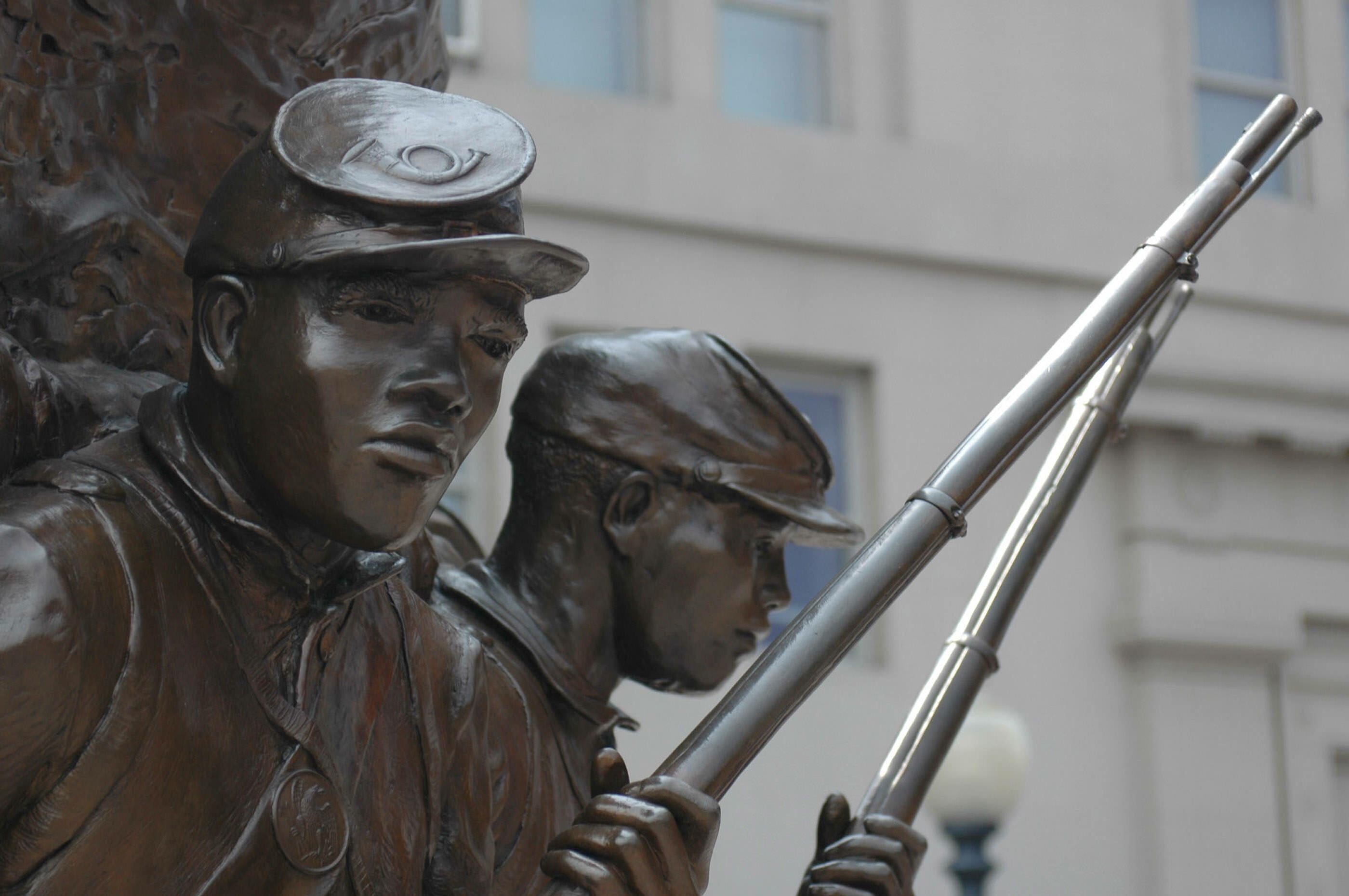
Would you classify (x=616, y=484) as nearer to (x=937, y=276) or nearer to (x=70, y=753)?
(x=70, y=753)

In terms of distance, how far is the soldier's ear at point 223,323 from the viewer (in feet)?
4.95

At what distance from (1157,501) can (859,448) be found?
130cm

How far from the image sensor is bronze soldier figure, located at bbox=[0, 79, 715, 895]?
140 centimetres

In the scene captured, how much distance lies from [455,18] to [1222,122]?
12.3 feet

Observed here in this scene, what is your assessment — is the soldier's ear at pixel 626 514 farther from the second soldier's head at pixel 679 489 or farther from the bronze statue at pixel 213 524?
the bronze statue at pixel 213 524

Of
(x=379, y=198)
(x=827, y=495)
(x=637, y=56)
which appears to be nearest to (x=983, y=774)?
(x=827, y=495)

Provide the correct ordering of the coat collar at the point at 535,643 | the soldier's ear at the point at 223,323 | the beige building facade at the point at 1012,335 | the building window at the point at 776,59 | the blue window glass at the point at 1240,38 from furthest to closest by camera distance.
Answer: the blue window glass at the point at 1240,38 < the building window at the point at 776,59 < the beige building facade at the point at 1012,335 < the coat collar at the point at 535,643 < the soldier's ear at the point at 223,323

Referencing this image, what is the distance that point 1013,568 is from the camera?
227 centimetres

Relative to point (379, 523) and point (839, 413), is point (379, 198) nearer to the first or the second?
point (379, 523)

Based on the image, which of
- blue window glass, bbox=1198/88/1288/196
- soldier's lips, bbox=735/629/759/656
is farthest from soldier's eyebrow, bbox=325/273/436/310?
blue window glass, bbox=1198/88/1288/196

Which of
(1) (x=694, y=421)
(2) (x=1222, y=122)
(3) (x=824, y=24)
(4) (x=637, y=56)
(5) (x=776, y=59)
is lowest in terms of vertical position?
(1) (x=694, y=421)

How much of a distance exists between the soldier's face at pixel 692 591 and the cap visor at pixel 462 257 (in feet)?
2.19

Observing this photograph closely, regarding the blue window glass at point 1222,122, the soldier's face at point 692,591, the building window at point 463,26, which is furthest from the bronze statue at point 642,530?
the blue window glass at point 1222,122

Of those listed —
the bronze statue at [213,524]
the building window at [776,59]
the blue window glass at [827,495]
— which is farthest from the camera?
the building window at [776,59]
